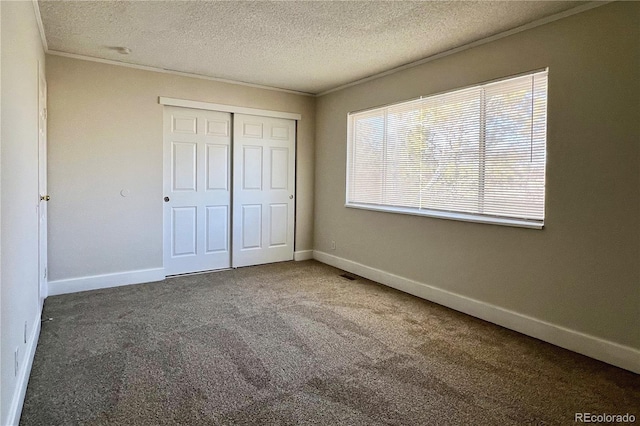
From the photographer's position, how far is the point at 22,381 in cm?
212

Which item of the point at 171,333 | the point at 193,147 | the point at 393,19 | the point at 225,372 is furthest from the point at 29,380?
the point at 393,19

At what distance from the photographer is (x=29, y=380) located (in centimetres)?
233

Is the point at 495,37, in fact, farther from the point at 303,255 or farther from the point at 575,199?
the point at 303,255

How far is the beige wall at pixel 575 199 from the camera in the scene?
2594 mm

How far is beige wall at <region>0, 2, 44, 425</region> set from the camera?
5.77 feet

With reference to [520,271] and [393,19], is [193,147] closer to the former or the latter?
[393,19]

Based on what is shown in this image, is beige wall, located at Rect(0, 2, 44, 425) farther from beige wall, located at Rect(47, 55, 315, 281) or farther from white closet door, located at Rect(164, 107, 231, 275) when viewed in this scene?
white closet door, located at Rect(164, 107, 231, 275)

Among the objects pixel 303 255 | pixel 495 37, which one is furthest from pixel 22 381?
pixel 495 37

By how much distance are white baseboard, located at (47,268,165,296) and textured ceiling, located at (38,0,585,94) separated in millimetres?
2358

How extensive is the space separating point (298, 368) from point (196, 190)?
3.06m

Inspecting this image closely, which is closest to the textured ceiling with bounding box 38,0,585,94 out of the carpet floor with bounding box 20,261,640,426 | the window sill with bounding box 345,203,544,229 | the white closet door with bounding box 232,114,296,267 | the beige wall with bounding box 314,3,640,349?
the beige wall with bounding box 314,3,640,349

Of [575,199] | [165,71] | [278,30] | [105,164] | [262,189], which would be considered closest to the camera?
[575,199]

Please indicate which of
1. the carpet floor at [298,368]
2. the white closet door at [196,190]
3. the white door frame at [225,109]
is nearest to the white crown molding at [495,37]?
the white door frame at [225,109]

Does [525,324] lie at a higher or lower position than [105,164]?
lower
